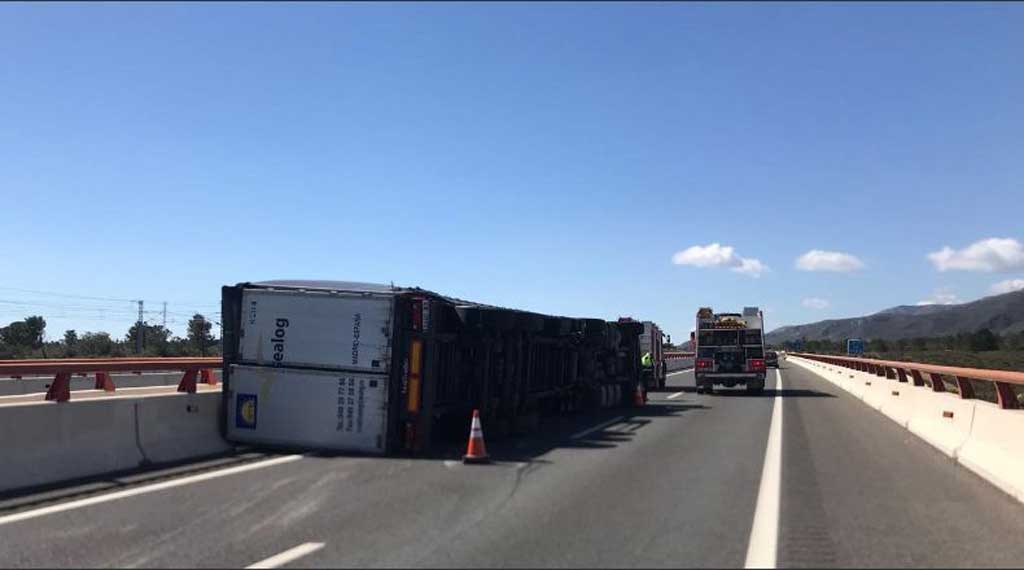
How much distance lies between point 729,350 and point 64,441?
2364 centimetres

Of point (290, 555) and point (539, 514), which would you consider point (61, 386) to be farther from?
point (539, 514)

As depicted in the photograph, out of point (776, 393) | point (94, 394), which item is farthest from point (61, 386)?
point (776, 393)

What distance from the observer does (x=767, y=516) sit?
8.30 m

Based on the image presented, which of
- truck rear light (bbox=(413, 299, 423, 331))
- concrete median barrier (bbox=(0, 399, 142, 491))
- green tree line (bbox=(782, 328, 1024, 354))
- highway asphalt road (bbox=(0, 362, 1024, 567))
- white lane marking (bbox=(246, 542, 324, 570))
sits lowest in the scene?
white lane marking (bbox=(246, 542, 324, 570))

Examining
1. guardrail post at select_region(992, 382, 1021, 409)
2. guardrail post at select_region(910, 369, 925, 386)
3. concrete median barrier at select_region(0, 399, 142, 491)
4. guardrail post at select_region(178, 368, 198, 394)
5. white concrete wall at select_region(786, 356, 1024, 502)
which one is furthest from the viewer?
guardrail post at select_region(910, 369, 925, 386)

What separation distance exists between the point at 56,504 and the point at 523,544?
4.80 m

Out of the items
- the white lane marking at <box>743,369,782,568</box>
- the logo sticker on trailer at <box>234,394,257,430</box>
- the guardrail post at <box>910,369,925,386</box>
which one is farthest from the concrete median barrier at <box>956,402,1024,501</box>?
the logo sticker on trailer at <box>234,394,257,430</box>

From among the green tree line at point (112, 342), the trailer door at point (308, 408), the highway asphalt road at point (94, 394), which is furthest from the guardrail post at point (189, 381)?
the green tree line at point (112, 342)

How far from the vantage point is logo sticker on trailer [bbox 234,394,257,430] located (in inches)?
511

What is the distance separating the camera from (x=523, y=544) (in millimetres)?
7121

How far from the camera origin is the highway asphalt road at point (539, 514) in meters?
6.78

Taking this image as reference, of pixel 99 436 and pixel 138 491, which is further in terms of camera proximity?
pixel 99 436

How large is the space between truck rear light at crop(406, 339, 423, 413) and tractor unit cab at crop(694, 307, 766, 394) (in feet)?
63.1

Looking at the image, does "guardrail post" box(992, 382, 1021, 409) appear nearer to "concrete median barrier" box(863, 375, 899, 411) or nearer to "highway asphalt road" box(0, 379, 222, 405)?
"concrete median barrier" box(863, 375, 899, 411)
